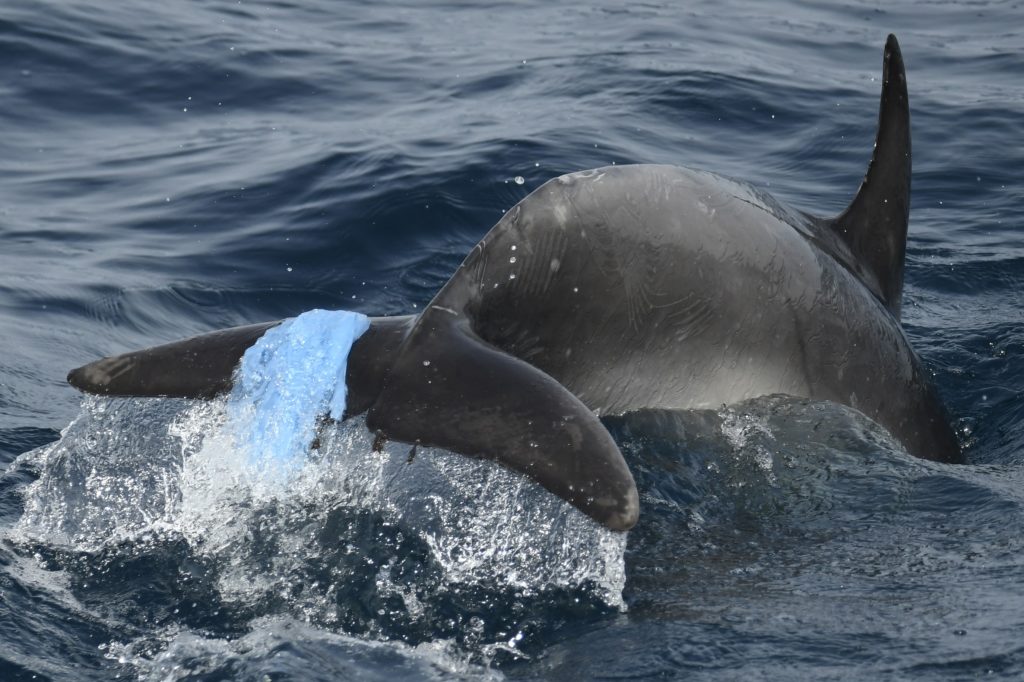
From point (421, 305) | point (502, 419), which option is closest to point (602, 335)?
point (502, 419)

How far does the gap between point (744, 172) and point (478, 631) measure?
917 cm

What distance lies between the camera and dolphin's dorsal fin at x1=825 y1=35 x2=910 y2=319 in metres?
7.60

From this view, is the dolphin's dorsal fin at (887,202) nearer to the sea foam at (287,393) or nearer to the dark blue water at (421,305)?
the dark blue water at (421,305)

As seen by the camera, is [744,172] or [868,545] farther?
[744,172]

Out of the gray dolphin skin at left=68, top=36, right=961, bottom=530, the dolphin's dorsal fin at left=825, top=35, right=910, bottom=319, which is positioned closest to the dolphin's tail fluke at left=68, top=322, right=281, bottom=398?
the gray dolphin skin at left=68, top=36, right=961, bottom=530

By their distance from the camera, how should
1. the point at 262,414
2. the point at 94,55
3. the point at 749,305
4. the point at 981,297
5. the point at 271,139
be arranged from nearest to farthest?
the point at 262,414 → the point at 749,305 → the point at 981,297 → the point at 271,139 → the point at 94,55

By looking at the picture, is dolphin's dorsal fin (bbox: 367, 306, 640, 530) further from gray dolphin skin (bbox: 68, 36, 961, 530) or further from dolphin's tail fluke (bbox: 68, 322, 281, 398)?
dolphin's tail fluke (bbox: 68, 322, 281, 398)

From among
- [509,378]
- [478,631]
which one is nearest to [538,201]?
[509,378]

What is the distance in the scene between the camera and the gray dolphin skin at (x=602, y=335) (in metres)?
5.31

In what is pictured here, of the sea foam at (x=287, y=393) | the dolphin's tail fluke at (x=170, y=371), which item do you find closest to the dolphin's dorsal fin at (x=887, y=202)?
the sea foam at (x=287, y=393)

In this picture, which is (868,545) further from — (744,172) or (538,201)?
(744,172)

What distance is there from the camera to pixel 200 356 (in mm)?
6016

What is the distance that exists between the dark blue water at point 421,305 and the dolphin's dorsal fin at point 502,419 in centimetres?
68

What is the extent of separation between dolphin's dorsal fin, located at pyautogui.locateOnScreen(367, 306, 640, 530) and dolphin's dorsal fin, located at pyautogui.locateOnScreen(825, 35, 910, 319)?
9.40 feet
